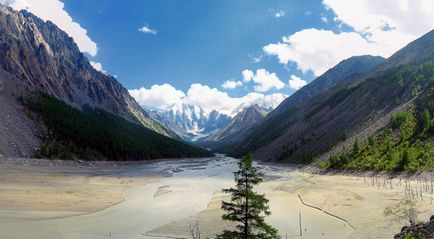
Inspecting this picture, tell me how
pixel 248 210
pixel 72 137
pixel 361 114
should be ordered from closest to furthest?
1. pixel 248 210
2. pixel 72 137
3. pixel 361 114

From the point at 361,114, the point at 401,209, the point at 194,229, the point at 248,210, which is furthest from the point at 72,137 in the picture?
the point at 248,210

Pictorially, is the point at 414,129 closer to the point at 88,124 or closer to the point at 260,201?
the point at 260,201

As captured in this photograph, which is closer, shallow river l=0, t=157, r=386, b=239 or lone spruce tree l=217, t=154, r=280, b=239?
lone spruce tree l=217, t=154, r=280, b=239

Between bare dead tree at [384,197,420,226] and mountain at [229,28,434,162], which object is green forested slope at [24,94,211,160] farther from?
bare dead tree at [384,197,420,226]

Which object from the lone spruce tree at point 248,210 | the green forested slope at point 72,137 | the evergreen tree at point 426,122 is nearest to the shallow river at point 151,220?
the lone spruce tree at point 248,210

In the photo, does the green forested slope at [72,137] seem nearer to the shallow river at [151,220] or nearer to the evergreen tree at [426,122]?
the shallow river at [151,220]

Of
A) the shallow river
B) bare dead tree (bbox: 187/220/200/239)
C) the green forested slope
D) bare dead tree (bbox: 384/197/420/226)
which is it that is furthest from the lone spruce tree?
the green forested slope

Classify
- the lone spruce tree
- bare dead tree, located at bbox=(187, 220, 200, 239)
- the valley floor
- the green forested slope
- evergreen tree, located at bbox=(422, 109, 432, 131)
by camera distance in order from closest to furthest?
the lone spruce tree → bare dead tree, located at bbox=(187, 220, 200, 239) → the valley floor → evergreen tree, located at bbox=(422, 109, 432, 131) → the green forested slope

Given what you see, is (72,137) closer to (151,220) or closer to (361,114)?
(361,114)

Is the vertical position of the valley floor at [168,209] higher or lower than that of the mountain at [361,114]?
lower

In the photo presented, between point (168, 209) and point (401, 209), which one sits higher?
point (401, 209)

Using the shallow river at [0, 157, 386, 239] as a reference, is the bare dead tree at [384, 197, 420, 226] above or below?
above

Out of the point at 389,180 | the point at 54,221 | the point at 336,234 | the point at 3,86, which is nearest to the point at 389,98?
the point at 389,180
